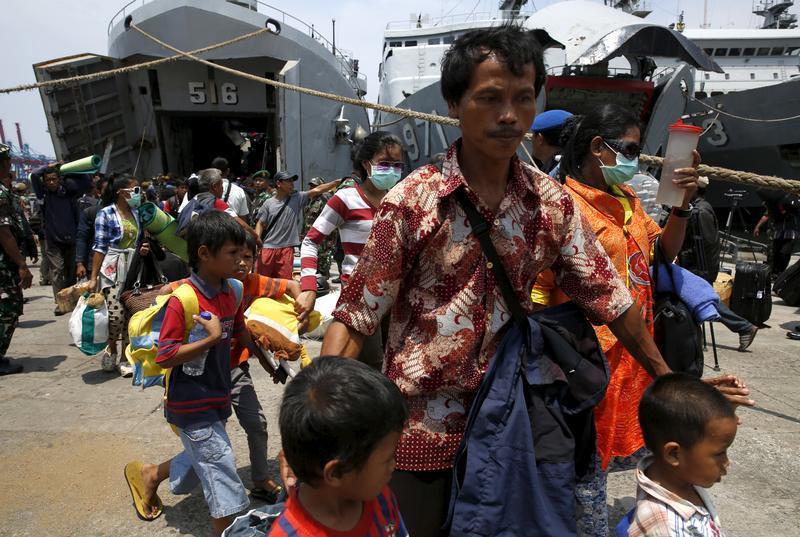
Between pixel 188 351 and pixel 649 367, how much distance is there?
5.75 ft

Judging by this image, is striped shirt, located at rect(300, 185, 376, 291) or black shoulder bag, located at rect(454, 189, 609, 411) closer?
black shoulder bag, located at rect(454, 189, 609, 411)

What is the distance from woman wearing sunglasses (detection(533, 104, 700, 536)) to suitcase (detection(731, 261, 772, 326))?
4993mm

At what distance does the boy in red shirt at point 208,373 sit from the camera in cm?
230

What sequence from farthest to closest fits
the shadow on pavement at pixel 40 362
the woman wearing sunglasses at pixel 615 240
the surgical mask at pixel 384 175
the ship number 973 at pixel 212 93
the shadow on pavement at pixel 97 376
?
the ship number 973 at pixel 212 93
the shadow on pavement at pixel 40 362
the shadow on pavement at pixel 97 376
the surgical mask at pixel 384 175
the woman wearing sunglasses at pixel 615 240

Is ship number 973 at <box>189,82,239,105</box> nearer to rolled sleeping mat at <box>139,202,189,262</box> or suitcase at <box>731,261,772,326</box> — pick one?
rolled sleeping mat at <box>139,202,189,262</box>

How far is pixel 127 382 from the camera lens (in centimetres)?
458

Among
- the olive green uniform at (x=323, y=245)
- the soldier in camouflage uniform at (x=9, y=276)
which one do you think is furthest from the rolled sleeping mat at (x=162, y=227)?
the olive green uniform at (x=323, y=245)

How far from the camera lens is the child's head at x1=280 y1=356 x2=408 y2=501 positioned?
1.15m

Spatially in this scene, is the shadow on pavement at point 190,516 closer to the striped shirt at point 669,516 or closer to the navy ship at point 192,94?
the striped shirt at point 669,516

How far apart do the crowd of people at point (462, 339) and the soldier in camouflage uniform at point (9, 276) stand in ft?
10.8

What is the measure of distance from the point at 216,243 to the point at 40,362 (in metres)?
3.96

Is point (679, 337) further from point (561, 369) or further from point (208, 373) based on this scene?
point (208, 373)

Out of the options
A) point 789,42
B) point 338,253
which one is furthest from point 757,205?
point 338,253

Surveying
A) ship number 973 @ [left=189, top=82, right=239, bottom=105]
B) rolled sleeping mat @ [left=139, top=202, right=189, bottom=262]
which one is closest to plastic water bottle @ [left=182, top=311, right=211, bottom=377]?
rolled sleeping mat @ [left=139, top=202, right=189, bottom=262]
